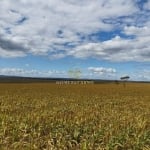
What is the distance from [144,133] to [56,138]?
3.42 metres

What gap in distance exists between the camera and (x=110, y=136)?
40.9 ft

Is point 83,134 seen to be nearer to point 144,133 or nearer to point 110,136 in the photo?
point 110,136

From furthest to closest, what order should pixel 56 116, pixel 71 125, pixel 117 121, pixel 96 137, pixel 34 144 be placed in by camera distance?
pixel 56 116 → pixel 117 121 → pixel 71 125 → pixel 96 137 → pixel 34 144

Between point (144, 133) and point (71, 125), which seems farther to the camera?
point (71, 125)

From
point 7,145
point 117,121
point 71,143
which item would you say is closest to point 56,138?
point 71,143

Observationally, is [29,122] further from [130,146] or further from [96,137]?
[130,146]

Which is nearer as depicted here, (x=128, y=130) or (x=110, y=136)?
(x=110, y=136)

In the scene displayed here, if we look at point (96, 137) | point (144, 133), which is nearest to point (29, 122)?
point (96, 137)

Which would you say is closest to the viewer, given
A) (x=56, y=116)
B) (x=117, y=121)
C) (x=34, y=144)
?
(x=34, y=144)

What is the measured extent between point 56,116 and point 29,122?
9.16ft

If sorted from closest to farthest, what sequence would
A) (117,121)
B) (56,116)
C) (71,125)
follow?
(71,125) → (117,121) → (56,116)

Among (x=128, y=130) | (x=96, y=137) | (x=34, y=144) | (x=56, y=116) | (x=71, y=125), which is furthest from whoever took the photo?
(x=56, y=116)

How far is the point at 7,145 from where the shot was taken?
11.8 meters

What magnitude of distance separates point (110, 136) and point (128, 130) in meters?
1.42
